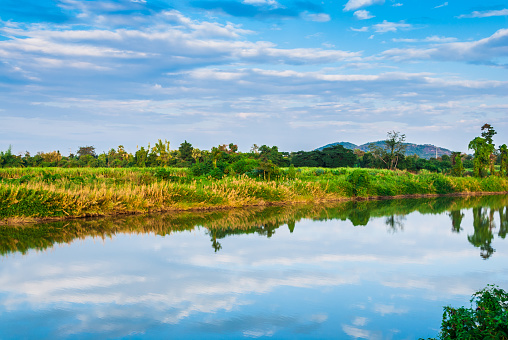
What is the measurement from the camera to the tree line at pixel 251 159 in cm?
2456

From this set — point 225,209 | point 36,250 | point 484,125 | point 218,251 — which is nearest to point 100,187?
point 225,209

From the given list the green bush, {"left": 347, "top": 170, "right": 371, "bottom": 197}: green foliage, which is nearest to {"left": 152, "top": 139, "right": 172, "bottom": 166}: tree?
{"left": 347, "top": 170, "right": 371, "bottom": 197}: green foliage

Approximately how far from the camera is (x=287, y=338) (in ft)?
19.3

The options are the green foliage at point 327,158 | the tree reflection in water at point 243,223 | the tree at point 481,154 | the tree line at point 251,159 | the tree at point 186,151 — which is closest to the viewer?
the tree reflection in water at point 243,223

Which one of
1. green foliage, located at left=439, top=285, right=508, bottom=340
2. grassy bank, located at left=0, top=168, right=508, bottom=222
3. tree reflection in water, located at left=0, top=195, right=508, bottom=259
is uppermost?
grassy bank, located at left=0, top=168, right=508, bottom=222

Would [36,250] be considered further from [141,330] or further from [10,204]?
A: [141,330]

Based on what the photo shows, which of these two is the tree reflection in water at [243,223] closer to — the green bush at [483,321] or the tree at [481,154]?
the green bush at [483,321]

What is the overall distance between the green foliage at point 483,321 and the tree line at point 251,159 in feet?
59.5

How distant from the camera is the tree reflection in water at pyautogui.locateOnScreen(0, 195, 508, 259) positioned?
12383 mm

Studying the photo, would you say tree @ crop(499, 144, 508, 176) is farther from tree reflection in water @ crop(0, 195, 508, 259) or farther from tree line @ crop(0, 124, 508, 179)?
tree reflection in water @ crop(0, 195, 508, 259)

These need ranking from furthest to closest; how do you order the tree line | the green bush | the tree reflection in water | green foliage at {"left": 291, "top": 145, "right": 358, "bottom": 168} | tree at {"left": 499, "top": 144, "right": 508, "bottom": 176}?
green foliage at {"left": 291, "top": 145, "right": 358, "bottom": 168} < tree at {"left": 499, "top": 144, "right": 508, "bottom": 176} < the tree line < the tree reflection in water < the green bush

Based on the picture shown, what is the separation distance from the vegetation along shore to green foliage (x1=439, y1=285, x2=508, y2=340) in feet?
41.8

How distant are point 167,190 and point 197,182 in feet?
12.7

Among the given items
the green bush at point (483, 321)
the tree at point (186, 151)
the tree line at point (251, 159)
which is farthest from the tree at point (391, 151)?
the green bush at point (483, 321)
